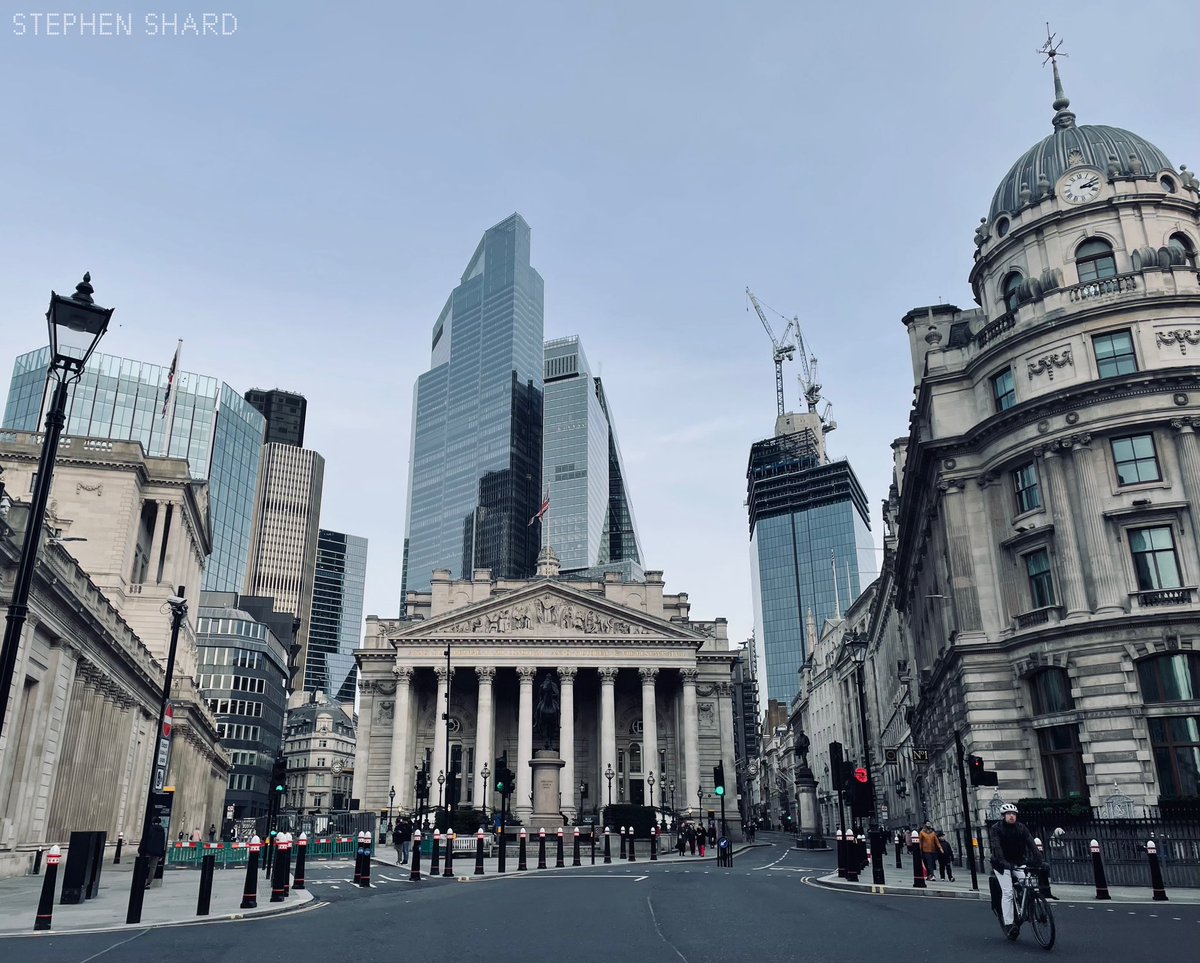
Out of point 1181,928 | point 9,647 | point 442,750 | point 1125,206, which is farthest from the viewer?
point 442,750

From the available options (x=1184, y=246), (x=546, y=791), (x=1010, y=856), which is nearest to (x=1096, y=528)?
(x=1184, y=246)

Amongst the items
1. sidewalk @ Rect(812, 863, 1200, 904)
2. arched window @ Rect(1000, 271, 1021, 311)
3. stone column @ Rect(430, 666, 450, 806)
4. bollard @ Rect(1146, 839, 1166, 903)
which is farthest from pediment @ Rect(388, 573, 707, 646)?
bollard @ Rect(1146, 839, 1166, 903)

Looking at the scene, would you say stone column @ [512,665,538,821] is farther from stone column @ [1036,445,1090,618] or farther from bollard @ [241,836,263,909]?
bollard @ [241,836,263,909]

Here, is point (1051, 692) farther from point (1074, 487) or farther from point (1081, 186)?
point (1081, 186)

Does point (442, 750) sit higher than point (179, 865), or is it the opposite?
point (442, 750)

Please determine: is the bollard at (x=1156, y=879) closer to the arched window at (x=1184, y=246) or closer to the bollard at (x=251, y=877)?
the bollard at (x=251, y=877)

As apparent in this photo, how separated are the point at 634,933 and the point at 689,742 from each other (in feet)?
231

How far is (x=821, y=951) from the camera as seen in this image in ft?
40.5

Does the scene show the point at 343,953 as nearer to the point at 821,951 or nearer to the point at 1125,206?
the point at 821,951

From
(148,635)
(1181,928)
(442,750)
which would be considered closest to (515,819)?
(442,750)

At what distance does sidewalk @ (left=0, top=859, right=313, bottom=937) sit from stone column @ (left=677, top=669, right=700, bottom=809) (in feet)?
193

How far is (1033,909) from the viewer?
1270cm

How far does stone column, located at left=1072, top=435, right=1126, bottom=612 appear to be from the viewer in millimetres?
32469

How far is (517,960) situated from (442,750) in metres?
73.6
